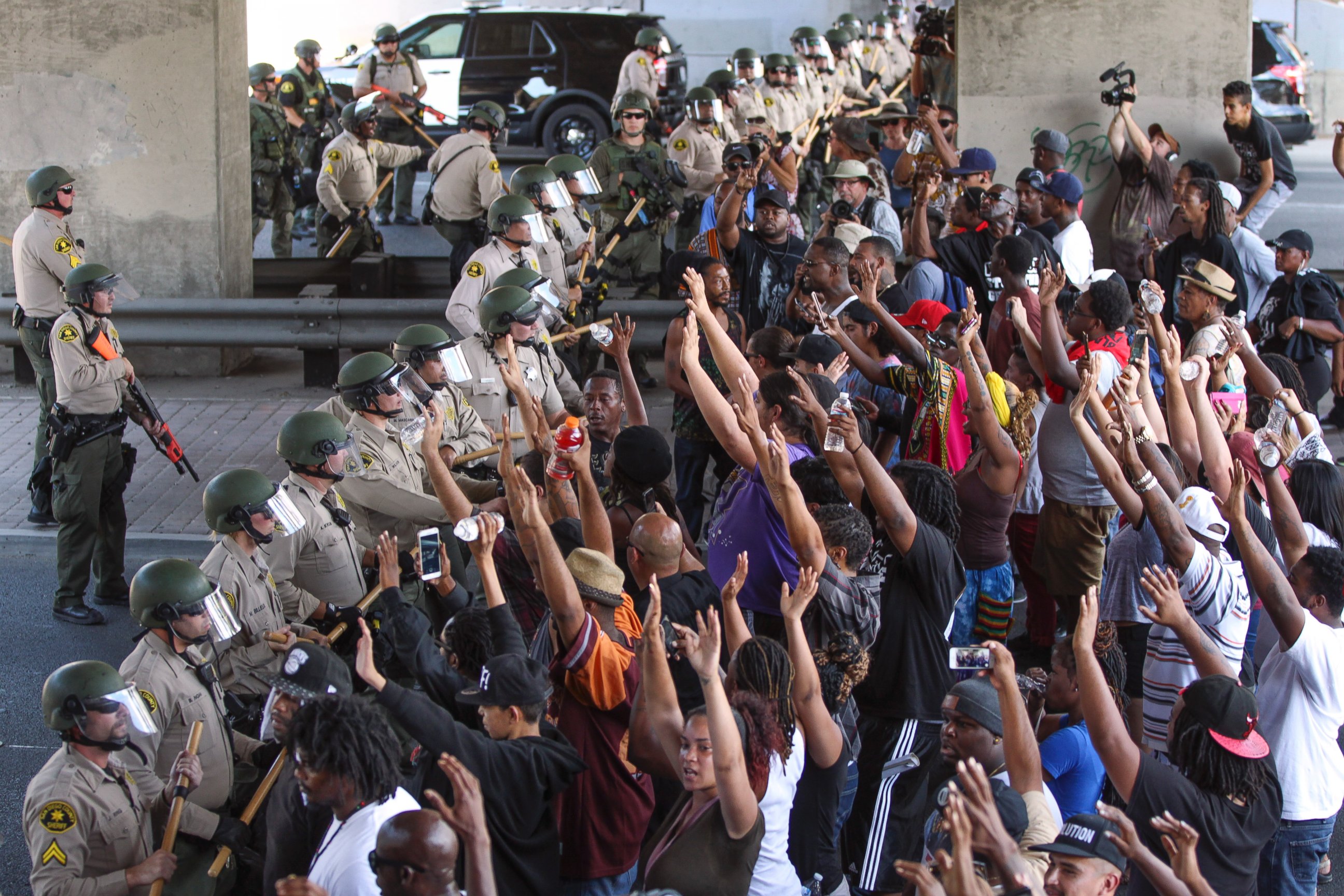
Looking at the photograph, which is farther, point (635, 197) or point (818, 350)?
point (635, 197)

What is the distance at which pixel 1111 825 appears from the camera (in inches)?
141

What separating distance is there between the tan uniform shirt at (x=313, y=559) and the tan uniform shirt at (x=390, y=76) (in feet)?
35.0

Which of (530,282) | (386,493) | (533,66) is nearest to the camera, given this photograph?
(386,493)

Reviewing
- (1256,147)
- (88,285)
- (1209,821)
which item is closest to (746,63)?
(1256,147)

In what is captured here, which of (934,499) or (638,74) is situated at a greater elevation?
(638,74)

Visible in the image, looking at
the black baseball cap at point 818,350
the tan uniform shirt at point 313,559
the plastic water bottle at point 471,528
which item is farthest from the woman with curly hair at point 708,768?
the black baseball cap at point 818,350

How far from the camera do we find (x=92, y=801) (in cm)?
443

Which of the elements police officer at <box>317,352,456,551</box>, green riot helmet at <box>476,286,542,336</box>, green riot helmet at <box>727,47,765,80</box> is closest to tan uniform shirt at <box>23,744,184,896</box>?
police officer at <box>317,352,456,551</box>

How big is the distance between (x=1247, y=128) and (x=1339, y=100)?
16432 millimetres

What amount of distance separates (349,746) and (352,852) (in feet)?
0.93

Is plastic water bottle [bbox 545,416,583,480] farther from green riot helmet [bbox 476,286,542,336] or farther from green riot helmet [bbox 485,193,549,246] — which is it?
green riot helmet [bbox 485,193,549,246]

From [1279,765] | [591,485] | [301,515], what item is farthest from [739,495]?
[1279,765]

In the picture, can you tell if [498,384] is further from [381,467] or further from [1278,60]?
[1278,60]

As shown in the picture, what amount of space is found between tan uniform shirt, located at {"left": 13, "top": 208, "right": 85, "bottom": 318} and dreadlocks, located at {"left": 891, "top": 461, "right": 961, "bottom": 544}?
574 centimetres
